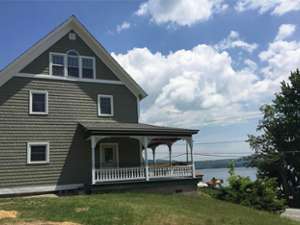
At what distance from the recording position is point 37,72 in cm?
1925

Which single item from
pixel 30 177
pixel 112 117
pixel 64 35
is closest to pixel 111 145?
pixel 112 117

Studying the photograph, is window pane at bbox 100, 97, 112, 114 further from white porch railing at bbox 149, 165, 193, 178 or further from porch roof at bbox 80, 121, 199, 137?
white porch railing at bbox 149, 165, 193, 178

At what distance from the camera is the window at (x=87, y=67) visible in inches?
819

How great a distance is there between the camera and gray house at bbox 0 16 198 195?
60.2 ft

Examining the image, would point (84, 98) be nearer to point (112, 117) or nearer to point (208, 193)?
point (112, 117)

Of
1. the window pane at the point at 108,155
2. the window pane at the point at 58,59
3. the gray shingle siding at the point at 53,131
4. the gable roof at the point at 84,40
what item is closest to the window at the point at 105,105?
the gray shingle siding at the point at 53,131

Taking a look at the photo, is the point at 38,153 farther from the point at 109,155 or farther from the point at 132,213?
the point at 132,213

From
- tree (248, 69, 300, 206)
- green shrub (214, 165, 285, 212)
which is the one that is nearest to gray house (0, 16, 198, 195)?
green shrub (214, 165, 285, 212)

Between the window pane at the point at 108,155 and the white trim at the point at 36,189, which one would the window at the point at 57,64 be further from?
the white trim at the point at 36,189

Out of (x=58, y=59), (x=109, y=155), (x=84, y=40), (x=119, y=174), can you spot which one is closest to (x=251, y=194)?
(x=119, y=174)

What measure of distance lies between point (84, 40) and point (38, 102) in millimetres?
4368

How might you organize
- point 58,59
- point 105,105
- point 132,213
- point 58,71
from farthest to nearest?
point 105,105 → point 58,59 → point 58,71 → point 132,213

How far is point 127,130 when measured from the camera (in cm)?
1914

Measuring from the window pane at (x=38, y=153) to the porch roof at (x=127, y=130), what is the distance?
2.32 metres
